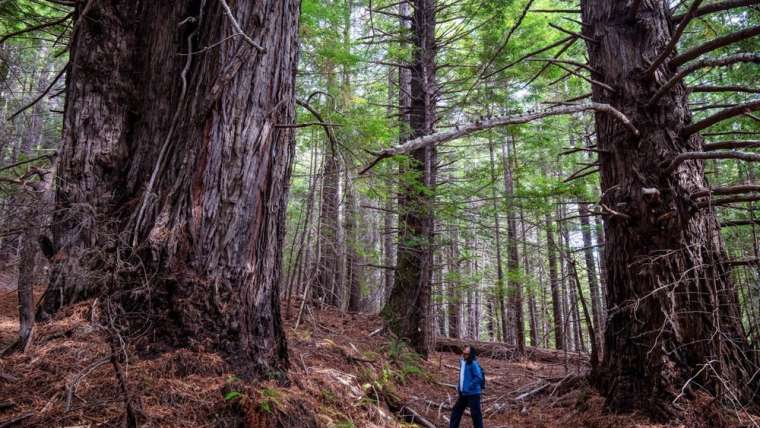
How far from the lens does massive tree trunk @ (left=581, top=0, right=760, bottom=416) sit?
3.76 metres

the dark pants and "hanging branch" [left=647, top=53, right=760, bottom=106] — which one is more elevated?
"hanging branch" [left=647, top=53, right=760, bottom=106]

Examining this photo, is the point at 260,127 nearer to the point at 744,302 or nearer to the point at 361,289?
the point at 744,302

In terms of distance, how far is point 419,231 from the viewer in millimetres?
8367

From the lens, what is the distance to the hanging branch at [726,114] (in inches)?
125

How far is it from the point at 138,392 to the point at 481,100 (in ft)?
25.8

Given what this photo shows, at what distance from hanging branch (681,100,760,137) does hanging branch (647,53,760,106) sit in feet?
1.44

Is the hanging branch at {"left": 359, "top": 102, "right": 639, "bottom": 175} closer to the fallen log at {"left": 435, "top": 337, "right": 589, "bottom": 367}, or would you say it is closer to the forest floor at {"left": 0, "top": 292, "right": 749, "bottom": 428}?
the forest floor at {"left": 0, "top": 292, "right": 749, "bottom": 428}

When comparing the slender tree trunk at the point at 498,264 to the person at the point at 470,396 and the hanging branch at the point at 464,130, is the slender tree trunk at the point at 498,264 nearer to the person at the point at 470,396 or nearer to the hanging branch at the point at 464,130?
the person at the point at 470,396

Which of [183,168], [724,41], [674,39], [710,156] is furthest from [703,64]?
[183,168]

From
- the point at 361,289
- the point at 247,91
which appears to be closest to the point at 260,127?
the point at 247,91

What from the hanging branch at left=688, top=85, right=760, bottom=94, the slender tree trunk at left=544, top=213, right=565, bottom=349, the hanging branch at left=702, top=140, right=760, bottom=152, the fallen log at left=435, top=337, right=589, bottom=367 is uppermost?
the hanging branch at left=688, top=85, right=760, bottom=94

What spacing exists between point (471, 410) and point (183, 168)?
4.29 metres

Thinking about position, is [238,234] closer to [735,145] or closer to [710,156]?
[710,156]

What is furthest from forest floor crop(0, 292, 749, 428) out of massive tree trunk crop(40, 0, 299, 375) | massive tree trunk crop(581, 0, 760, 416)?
massive tree trunk crop(581, 0, 760, 416)
